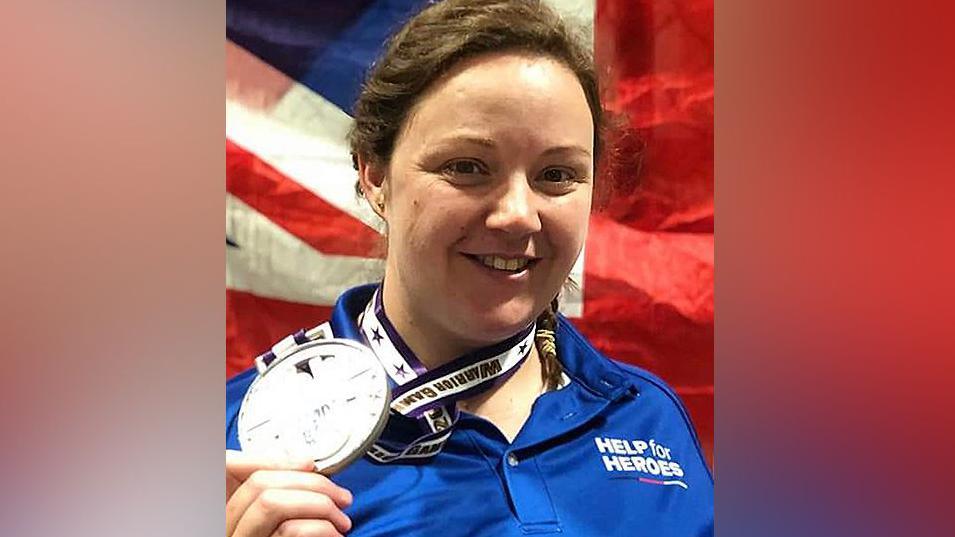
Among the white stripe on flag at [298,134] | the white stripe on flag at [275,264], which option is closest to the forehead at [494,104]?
the white stripe on flag at [298,134]

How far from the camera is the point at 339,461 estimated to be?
115cm

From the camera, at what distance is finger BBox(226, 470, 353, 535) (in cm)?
113

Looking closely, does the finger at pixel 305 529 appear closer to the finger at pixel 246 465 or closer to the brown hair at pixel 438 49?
the finger at pixel 246 465

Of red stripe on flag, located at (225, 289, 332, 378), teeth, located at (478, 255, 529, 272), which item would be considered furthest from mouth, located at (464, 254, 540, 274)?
red stripe on flag, located at (225, 289, 332, 378)

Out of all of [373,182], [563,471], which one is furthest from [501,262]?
[563,471]

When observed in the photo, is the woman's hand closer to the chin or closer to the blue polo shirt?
the blue polo shirt

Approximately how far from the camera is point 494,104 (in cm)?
116

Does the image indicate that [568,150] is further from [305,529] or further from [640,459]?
[305,529]
